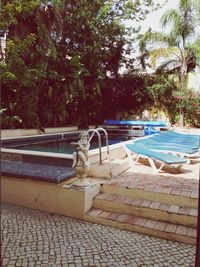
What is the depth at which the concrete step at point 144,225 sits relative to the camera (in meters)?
3.46

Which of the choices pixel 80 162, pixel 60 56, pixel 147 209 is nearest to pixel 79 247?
pixel 147 209

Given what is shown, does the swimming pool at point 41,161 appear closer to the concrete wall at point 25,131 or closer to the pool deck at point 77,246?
the pool deck at point 77,246

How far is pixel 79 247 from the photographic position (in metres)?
3.17

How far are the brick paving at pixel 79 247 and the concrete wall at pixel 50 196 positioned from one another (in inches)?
9.2

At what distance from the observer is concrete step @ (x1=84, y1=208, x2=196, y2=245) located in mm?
3463

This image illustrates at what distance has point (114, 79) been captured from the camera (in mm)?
17406

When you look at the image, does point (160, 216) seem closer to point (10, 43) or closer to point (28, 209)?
point (28, 209)

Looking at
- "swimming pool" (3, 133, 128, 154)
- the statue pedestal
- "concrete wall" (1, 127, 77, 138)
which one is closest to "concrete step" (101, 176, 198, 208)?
the statue pedestal

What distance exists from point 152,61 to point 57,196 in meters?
15.1

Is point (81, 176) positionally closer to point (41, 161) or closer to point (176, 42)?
point (41, 161)

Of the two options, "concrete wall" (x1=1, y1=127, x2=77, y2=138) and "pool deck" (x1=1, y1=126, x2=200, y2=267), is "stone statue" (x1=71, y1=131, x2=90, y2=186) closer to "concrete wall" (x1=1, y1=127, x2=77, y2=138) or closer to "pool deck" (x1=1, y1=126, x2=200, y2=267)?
"pool deck" (x1=1, y1=126, x2=200, y2=267)

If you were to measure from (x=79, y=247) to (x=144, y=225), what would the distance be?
0.95m

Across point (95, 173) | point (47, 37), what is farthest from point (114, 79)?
point (95, 173)

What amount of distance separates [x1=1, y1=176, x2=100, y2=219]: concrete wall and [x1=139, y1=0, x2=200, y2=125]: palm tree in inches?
516
